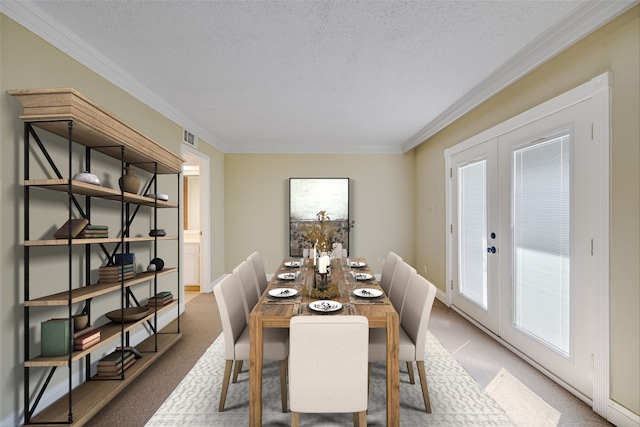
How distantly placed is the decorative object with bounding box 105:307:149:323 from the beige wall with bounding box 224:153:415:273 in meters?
2.87

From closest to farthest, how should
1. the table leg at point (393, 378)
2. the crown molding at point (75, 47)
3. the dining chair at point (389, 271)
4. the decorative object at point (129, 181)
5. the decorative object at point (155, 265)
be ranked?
1. the table leg at point (393, 378)
2. the crown molding at point (75, 47)
3. the decorative object at point (129, 181)
4. the decorative object at point (155, 265)
5. the dining chair at point (389, 271)

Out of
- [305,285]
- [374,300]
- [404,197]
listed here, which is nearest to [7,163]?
[305,285]

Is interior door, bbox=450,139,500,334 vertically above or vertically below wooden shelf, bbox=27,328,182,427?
above

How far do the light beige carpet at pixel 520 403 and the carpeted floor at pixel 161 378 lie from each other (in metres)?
2.40

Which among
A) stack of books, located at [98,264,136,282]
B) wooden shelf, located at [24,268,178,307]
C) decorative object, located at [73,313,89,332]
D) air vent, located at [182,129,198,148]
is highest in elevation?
air vent, located at [182,129,198,148]

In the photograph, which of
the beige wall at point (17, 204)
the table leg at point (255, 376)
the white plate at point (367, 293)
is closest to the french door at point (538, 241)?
the white plate at point (367, 293)

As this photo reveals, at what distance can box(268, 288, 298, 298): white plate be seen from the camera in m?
2.12

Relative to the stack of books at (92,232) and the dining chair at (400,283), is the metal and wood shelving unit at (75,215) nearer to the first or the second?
the stack of books at (92,232)

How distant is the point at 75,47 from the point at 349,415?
10.6 feet

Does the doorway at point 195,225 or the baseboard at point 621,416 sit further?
the doorway at point 195,225

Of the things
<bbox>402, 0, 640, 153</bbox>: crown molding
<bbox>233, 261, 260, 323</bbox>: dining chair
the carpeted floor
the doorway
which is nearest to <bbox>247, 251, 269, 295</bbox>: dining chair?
<bbox>233, 261, 260, 323</bbox>: dining chair

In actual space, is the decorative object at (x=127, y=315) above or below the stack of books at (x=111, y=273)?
below

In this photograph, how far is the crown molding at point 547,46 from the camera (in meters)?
1.78

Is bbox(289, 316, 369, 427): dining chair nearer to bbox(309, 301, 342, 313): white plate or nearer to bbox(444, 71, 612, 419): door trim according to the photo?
bbox(309, 301, 342, 313): white plate
